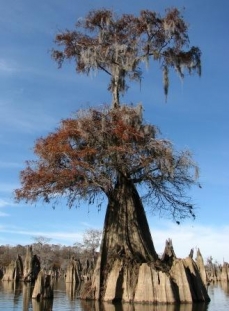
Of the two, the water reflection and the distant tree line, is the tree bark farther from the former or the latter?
the distant tree line

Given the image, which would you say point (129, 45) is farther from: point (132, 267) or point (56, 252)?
point (56, 252)

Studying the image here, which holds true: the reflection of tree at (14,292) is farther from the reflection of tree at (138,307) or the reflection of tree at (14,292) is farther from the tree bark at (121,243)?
the reflection of tree at (138,307)

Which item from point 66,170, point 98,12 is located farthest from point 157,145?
point 98,12

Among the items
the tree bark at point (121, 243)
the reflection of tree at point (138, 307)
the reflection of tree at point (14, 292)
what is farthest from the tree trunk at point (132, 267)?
the reflection of tree at point (14, 292)

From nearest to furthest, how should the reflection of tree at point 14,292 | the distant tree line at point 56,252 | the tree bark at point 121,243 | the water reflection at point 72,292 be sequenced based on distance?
the tree bark at point 121,243 < the reflection of tree at point 14,292 < the water reflection at point 72,292 < the distant tree line at point 56,252

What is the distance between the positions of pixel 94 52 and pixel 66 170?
7083mm

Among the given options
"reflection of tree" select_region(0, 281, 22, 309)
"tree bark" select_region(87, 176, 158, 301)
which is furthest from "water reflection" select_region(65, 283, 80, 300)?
"tree bark" select_region(87, 176, 158, 301)

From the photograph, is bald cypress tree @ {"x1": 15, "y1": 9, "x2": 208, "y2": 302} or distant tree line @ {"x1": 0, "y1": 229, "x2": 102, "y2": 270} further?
distant tree line @ {"x1": 0, "y1": 229, "x2": 102, "y2": 270}

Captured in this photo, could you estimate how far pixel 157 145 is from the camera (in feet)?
64.4

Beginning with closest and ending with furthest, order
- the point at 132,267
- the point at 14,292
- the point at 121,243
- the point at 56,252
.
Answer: the point at 132,267, the point at 121,243, the point at 14,292, the point at 56,252

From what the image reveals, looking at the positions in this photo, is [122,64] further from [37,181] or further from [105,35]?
[37,181]

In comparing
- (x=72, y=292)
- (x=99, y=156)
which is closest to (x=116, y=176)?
(x=99, y=156)

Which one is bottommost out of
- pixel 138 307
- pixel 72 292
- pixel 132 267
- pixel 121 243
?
pixel 138 307

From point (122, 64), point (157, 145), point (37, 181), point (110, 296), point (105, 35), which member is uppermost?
point (105, 35)
